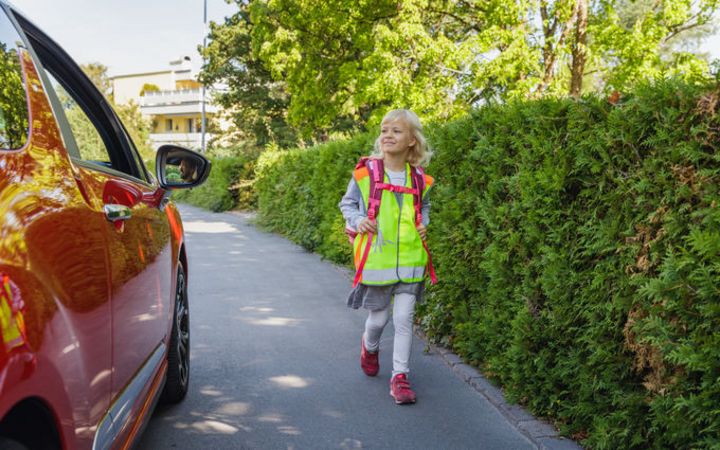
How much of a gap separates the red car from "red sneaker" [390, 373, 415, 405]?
66.6 inches

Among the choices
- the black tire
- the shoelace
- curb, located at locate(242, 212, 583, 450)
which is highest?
the black tire

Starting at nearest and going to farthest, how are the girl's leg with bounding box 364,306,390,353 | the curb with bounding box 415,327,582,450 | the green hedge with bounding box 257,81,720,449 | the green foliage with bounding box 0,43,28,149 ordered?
the green foliage with bounding box 0,43,28,149
the green hedge with bounding box 257,81,720,449
the curb with bounding box 415,327,582,450
the girl's leg with bounding box 364,306,390,353

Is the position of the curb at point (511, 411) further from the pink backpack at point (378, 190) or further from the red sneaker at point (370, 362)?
A: the pink backpack at point (378, 190)

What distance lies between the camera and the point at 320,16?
84.6 feet

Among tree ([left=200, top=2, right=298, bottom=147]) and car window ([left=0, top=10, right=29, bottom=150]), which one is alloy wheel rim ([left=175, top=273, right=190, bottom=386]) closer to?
car window ([left=0, top=10, right=29, bottom=150])

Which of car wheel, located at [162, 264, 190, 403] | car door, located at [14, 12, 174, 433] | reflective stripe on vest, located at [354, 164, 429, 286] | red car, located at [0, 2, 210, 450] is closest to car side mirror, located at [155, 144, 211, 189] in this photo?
car door, located at [14, 12, 174, 433]

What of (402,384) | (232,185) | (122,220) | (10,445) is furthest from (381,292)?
(232,185)

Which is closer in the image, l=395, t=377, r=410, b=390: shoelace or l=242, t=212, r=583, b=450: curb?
l=242, t=212, r=583, b=450: curb

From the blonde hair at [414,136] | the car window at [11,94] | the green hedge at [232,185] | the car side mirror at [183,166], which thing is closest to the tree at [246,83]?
the green hedge at [232,185]

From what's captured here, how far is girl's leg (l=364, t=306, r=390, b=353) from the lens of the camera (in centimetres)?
482

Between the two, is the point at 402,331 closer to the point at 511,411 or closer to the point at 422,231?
the point at 422,231

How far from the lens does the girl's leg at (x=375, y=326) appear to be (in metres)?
4.82

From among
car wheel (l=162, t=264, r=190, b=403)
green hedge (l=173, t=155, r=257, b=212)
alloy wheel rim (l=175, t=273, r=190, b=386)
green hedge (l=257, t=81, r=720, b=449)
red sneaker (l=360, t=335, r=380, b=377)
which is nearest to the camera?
green hedge (l=257, t=81, r=720, b=449)

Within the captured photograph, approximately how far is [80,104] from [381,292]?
7.43 feet
